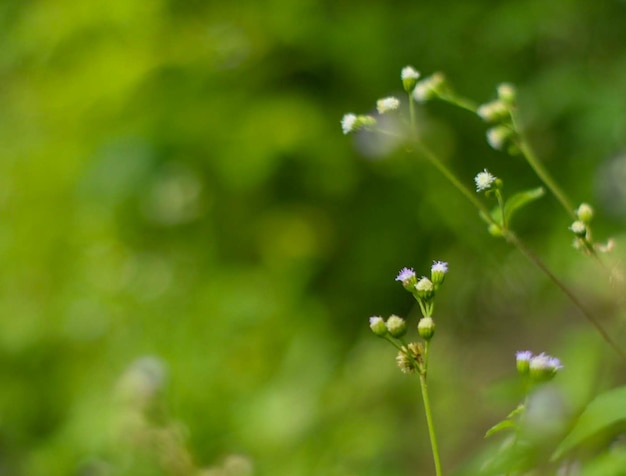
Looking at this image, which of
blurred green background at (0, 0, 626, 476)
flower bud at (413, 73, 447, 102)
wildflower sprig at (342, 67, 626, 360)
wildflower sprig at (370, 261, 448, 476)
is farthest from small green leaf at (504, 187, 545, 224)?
blurred green background at (0, 0, 626, 476)

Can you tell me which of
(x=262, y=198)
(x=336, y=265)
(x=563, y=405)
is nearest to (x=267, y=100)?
(x=262, y=198)

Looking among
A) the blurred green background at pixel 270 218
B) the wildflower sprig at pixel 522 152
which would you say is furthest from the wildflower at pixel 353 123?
the blurred green background at pixel 270 218

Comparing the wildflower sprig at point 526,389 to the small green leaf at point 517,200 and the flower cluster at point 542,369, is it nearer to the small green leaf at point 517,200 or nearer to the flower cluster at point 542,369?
the flower cluster at point 542,369

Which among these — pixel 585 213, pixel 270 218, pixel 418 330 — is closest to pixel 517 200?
pixel 585 213

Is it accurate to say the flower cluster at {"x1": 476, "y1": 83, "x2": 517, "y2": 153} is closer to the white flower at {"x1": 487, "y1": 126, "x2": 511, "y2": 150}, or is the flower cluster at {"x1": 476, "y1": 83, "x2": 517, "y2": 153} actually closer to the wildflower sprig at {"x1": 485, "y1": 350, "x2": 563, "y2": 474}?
the white flower at {"x1": 487, "y1": 126, "x2": 511, "y2": 150}

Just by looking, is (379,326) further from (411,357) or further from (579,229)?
(579,229)

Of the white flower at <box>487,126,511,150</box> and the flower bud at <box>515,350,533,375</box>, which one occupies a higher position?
the white flower at <box>487,126,511,150</box>
